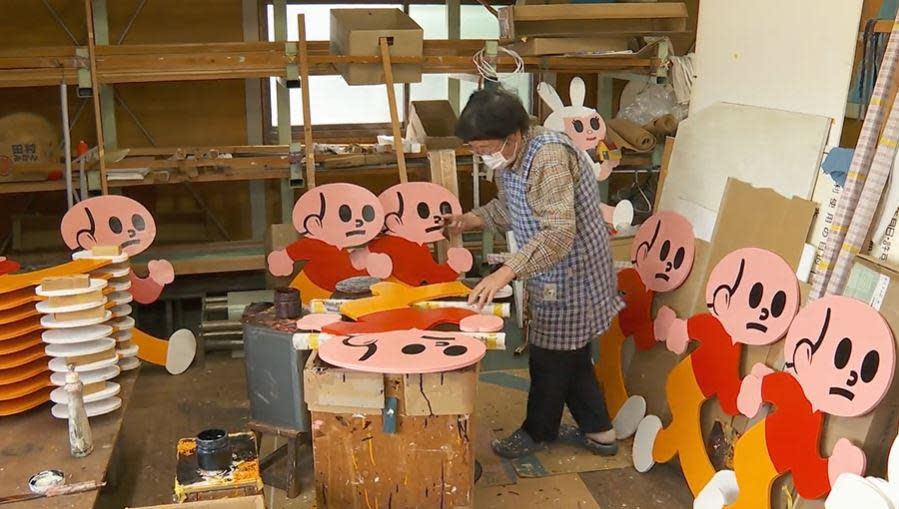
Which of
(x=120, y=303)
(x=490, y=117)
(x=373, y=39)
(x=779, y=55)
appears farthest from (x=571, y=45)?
(x=120, y=303)

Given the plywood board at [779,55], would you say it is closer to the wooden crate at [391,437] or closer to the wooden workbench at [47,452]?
the wooden crate at [391,437]

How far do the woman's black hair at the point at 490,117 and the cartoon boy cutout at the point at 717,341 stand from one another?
91 cm

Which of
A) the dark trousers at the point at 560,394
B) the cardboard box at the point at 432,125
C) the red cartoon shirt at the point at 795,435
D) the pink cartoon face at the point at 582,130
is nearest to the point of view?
the red cartoon shirt at the point at 795,435

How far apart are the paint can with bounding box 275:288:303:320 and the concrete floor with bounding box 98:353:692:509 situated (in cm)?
63

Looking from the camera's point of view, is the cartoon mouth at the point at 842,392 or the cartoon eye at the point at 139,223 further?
the cartoon eye at the point at 139,223

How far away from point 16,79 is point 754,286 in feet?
11.0

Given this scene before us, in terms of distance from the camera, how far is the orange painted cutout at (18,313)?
259 cm

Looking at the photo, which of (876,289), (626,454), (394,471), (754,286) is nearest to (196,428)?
(394,471)

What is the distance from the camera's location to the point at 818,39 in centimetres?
256

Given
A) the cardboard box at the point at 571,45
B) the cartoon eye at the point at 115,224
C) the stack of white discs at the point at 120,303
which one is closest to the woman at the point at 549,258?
the cardboard box at the point at 571,45

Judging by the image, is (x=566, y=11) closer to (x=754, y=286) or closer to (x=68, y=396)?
(x=754, y=286)

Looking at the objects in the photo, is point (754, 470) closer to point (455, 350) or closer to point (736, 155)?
point (455, 350)

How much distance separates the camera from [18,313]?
263 centimetres

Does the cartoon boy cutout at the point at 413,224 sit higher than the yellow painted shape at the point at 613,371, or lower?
higher
